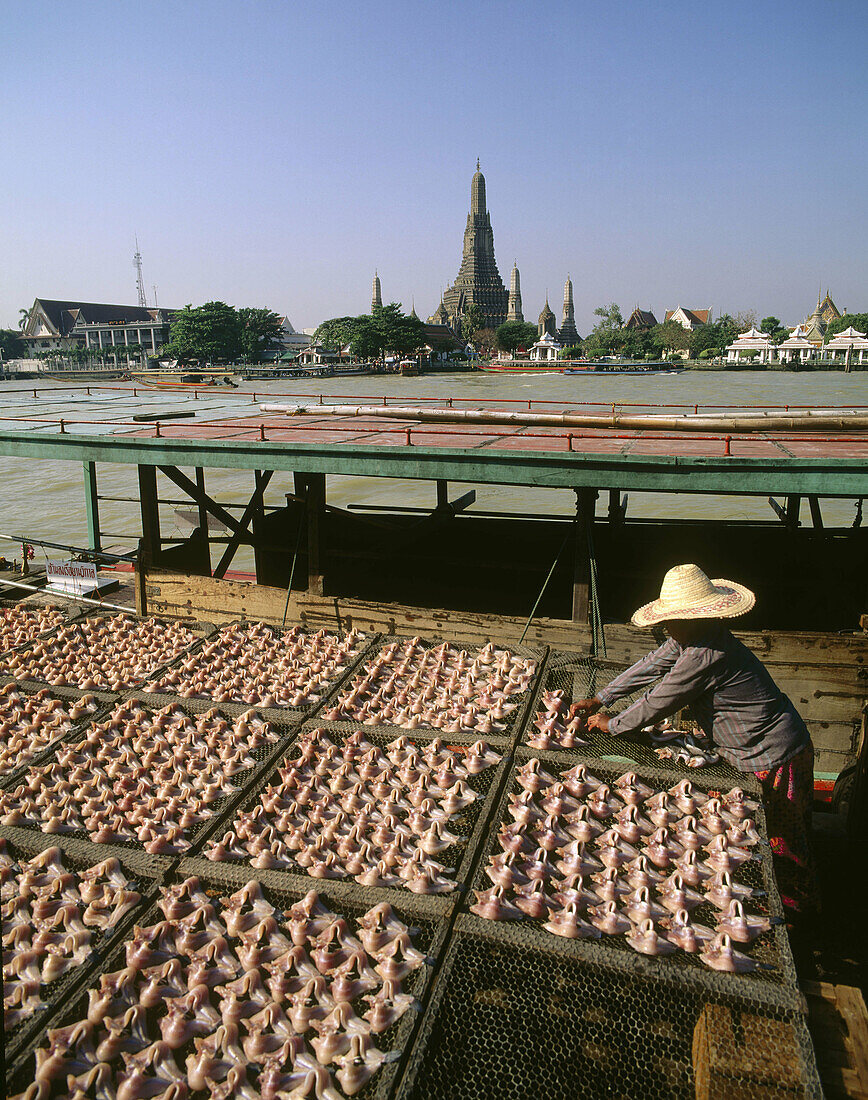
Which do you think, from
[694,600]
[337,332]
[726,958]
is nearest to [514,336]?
[337,332]

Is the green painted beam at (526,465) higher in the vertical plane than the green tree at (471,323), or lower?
lower

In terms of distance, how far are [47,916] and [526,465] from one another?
16.4 ft

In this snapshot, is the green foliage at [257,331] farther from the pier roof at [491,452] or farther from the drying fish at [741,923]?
the drying fish at [741,923]

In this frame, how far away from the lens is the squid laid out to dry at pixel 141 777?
12.5 feet

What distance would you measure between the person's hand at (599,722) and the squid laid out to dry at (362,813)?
2.14 feet

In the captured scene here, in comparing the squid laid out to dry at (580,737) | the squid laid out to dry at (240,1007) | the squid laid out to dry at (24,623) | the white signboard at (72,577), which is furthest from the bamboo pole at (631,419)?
the squid laid out to dry at (240,1007)

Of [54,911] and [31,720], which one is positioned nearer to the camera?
[54,911]

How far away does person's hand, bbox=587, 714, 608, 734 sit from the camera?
4406 millimetres

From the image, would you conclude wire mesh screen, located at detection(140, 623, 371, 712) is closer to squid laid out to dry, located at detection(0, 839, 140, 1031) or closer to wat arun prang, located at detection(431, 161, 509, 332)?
squid laid out to dry, located at detection(0, 839, 140, 1031)

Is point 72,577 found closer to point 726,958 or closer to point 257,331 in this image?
point 726,958

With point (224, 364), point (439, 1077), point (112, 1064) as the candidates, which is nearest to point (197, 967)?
point (112, 1064)

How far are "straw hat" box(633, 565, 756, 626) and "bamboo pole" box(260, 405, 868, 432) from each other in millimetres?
4930

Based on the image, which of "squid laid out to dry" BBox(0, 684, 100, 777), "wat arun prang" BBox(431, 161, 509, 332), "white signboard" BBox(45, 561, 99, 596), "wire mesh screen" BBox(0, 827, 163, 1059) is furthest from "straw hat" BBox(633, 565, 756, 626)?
"wat arun prang" BBox(431, 161, 509, 332)

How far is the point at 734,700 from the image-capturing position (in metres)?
3.93
